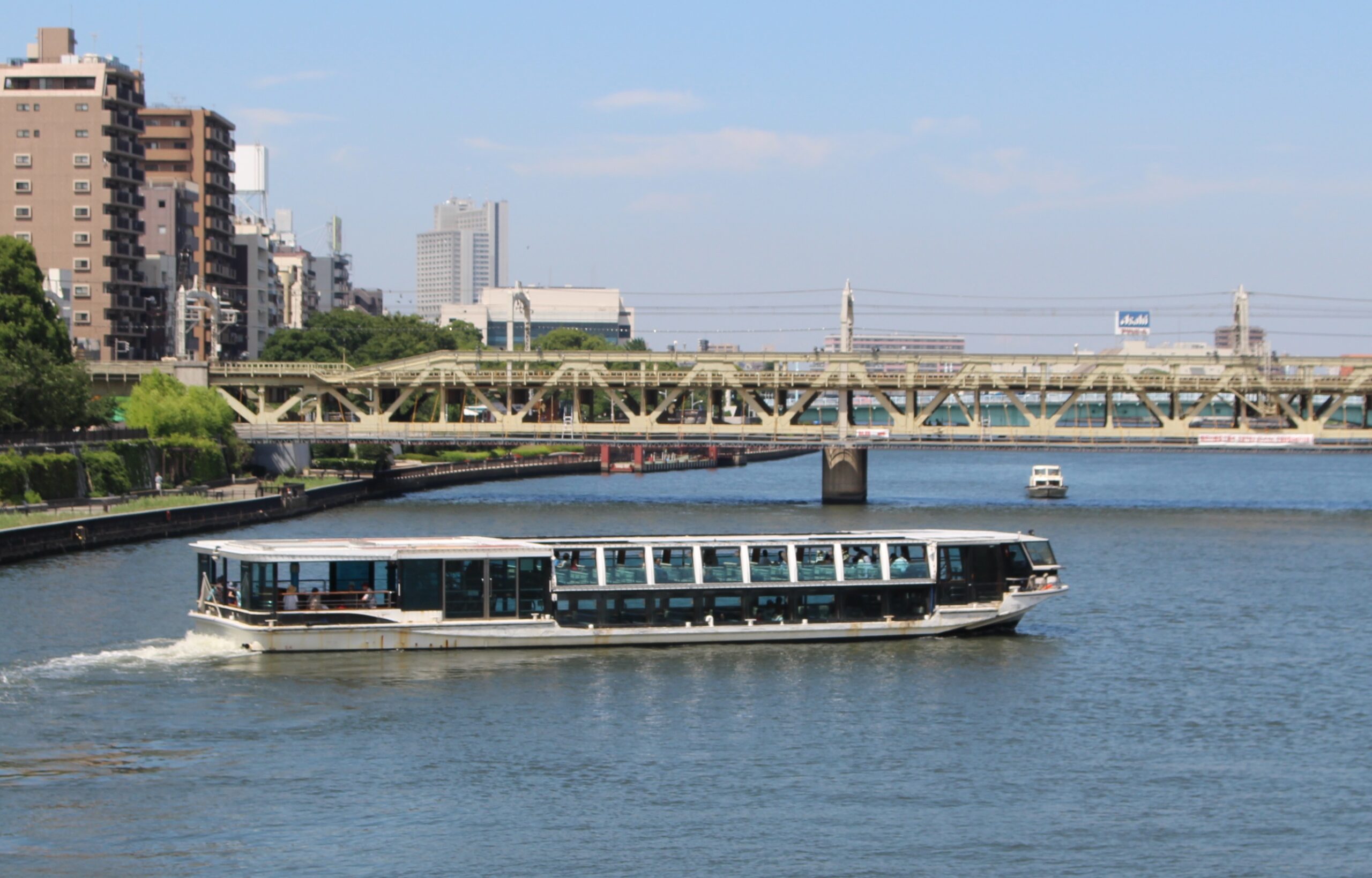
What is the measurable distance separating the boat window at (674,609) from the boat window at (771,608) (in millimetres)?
2145

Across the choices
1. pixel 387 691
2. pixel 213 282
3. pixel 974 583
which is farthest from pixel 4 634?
pixel 213 282

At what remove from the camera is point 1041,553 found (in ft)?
197

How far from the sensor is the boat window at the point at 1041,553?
59156 millimetres

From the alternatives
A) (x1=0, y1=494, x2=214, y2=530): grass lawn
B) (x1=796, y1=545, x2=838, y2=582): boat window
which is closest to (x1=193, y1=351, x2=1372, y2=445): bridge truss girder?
(x1=0, y1=494, x2=214, y2=530): grass lawn

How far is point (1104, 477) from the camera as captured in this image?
185375 millimetres

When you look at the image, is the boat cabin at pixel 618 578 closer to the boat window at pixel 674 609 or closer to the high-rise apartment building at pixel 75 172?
the boat window at pixel 674 609

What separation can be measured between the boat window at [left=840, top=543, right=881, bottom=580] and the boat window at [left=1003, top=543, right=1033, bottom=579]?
15.5 feet

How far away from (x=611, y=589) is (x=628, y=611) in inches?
42.8

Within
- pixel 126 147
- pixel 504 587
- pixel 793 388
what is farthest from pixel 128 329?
pixel 504 587

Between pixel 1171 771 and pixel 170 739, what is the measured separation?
24.4m

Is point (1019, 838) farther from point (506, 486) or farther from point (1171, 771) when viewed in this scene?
point (506, 486)

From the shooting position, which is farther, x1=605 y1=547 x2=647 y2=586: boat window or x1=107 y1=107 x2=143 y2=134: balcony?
x1=107 y1=107 x2=143 y2=134: balcony

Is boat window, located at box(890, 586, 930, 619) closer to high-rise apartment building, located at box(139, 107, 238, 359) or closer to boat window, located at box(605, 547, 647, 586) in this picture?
boat window, located at box(605, 547, 647, 586)

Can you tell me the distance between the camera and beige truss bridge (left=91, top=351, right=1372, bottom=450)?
408 ft
